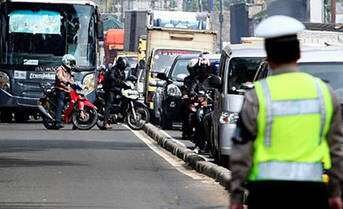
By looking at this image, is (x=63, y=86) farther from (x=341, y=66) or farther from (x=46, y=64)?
(x=341, y=66)

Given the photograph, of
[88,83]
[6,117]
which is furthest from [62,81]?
[6,117]

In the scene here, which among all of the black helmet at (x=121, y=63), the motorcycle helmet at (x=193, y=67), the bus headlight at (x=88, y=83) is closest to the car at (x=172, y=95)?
the black helmet at (x=121, y=63)

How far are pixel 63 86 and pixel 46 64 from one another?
2.75m

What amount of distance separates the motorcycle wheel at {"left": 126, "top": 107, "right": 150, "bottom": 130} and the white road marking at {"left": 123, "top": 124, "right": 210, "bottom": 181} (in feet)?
3.50

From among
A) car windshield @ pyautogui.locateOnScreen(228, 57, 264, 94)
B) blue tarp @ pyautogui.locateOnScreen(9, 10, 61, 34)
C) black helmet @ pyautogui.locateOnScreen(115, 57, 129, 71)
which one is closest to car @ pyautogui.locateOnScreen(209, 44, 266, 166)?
car windshield @ pyautogui.locateOnScreen(228, 57, 264, 94)

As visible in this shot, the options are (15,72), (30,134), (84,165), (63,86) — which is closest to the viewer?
(84,165)

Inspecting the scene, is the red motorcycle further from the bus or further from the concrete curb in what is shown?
the concrete curb

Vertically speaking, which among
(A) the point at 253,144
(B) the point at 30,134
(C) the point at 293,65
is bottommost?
(B) the point at 30,134

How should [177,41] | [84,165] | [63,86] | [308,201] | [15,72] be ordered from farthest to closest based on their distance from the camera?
[177,41], [15,72], [63,86], [84,165], [308,201]

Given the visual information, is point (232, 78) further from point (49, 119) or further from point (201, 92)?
point (49, 119)

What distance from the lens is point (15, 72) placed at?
1137 inches

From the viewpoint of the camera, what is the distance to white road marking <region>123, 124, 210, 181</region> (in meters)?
15.4

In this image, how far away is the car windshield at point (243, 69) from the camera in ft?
51.9

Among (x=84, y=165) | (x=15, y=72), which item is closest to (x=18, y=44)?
(x=15, y=72)
